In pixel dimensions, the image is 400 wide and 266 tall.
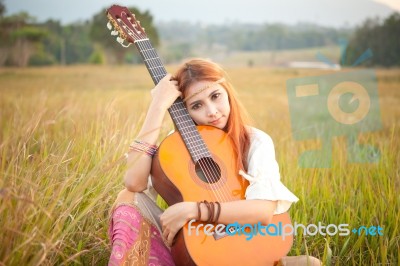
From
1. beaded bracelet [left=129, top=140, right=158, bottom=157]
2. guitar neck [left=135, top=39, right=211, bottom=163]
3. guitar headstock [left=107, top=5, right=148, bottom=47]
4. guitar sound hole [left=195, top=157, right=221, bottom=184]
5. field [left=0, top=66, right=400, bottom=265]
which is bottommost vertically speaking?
field [left=0, top=66, right=400, bottom=265]

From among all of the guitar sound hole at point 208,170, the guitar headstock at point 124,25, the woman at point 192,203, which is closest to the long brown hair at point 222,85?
the woman at point 192,203

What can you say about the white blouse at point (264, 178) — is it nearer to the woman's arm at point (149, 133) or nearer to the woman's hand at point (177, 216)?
the woman's hand at point (177, 216)

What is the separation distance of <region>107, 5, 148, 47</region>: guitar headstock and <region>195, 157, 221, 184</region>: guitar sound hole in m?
0.70

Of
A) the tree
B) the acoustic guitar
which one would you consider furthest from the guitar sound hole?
the tree

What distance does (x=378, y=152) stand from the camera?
3605 mm

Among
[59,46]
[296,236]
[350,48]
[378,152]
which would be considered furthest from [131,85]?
[296,236]

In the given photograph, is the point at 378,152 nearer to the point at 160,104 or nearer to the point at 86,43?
the point at 160,104

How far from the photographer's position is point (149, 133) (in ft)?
7.04

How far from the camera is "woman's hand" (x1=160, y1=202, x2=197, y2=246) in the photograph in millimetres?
1924

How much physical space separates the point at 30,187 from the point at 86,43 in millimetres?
13755

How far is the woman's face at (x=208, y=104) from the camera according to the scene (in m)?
2.22

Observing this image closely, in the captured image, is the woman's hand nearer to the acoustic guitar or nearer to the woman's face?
the acoustic guitar

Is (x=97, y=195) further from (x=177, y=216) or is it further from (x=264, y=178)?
(x=264, y=178)

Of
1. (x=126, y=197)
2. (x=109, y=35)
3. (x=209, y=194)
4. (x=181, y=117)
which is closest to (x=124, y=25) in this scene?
(x=181, y=117)
